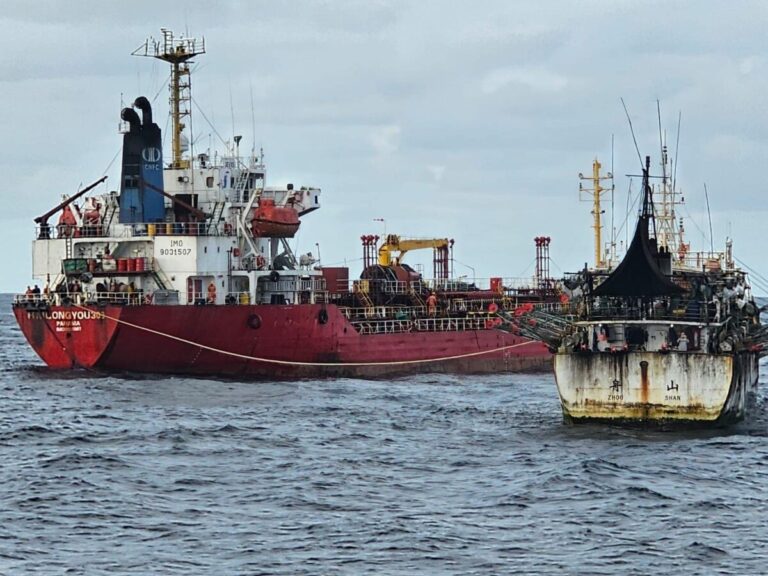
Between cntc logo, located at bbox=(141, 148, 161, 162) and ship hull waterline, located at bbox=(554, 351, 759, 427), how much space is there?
87.2 feet

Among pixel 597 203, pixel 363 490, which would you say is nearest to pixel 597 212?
pixel 597 203

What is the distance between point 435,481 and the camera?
37.6 meters

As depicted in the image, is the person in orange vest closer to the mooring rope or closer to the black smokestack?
the mooring rope

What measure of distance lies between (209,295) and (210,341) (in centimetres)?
262

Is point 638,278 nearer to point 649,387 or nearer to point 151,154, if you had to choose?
point 649,387

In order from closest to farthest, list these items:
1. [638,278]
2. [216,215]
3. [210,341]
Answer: [638,278], [210,341], [216,215]

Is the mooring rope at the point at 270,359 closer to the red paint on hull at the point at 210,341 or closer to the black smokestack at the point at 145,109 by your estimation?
the red paint on hull at the point at 210,341

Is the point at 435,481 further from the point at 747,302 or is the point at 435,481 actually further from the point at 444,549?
the point at 747,302

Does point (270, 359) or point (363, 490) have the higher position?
point (270, 359)

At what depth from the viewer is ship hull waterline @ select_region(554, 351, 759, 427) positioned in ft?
146

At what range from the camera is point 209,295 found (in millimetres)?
64125

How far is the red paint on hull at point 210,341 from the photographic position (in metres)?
61.0

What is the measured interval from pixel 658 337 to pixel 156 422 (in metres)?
16.4

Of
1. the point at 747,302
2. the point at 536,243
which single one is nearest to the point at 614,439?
the point at 747,302
